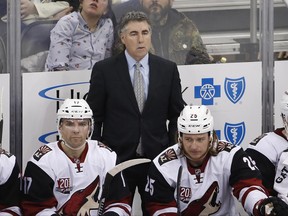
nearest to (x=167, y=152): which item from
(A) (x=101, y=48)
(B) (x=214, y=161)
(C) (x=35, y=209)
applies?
(B) (x=214, y=161)

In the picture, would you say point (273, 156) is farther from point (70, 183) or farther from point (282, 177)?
point (70, 183)

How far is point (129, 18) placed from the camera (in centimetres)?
514

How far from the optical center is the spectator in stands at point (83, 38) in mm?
5387

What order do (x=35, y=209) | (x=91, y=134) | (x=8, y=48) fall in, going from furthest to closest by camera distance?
(x=8, y=48)
(x=91, y=134)
(x=35, y=209)

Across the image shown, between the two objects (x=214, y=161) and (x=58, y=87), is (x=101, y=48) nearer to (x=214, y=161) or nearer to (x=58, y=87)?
(x=58, y=87)

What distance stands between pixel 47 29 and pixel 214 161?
1.42 meters

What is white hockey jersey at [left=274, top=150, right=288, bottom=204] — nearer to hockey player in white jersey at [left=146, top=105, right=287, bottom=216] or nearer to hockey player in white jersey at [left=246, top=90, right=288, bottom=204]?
hockey player in white jersey at [left=246, top=90, right=288, bottom=204]

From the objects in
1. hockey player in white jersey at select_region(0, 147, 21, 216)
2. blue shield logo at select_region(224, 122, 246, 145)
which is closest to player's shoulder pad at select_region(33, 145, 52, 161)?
hockey player in white jersey at select_region(0, 147, 21, 216)

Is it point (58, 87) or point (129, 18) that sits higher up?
point (129, 18)

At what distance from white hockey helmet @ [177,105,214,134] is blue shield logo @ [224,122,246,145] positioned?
92cm

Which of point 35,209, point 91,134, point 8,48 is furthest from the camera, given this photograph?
point 8,48

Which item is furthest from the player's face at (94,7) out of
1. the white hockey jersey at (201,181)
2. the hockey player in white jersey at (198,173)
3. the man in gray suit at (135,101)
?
the white hockey jersey at (201,181)

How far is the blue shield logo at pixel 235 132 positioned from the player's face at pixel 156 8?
75 cm

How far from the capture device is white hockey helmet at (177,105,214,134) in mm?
4512
